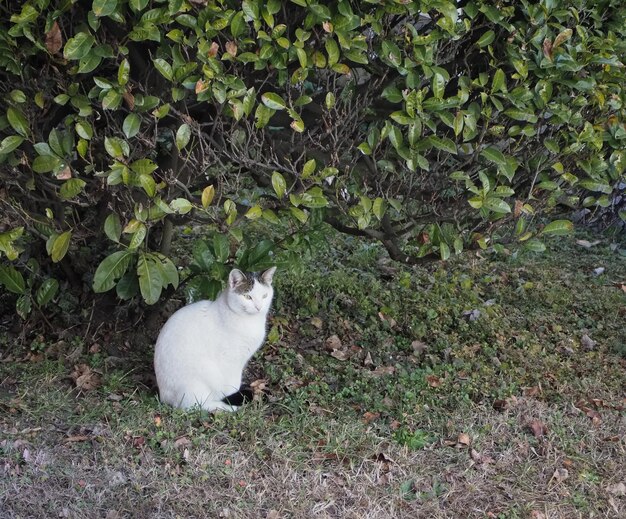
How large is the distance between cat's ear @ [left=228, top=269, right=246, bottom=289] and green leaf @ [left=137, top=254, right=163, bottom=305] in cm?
37

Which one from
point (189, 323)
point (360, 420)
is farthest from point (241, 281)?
point (360, 420)

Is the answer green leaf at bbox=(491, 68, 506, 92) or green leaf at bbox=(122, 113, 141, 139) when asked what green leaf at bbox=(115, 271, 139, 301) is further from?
green leaf at bbox=(491, 68, 506, 92)

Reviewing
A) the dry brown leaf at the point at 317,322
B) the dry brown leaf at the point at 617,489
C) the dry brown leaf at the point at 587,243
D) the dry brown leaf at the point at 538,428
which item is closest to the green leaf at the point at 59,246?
the dry brown leaf at the point at 317,322

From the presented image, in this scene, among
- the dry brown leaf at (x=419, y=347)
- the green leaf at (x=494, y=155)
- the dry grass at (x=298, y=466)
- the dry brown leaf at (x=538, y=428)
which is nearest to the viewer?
the dry grass at (x=298, y=466)

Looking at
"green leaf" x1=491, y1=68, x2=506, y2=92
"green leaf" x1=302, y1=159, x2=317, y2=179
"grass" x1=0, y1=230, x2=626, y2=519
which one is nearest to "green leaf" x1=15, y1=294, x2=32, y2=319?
"grass" x1=0, y1=230, x2=626, y2=519

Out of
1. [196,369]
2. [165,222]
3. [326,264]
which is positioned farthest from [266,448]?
[326,264]

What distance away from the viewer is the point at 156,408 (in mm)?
3898

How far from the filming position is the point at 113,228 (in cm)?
352

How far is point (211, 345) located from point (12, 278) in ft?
3.85

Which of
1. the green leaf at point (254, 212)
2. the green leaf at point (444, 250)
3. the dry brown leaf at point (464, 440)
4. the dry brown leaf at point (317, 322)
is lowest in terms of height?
the dry brown leaf at point (317, 322)

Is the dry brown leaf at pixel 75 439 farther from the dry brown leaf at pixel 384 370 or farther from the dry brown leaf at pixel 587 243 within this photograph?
the dry brown leaf at pixel 587 243

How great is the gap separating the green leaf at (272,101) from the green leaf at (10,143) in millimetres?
1089

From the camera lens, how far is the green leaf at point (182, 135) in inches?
132

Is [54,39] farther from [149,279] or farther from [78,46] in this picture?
[149,279]
